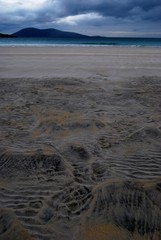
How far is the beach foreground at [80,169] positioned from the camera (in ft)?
7.65

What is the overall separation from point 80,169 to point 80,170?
0.03 metres

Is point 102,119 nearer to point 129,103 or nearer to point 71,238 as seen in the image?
point 129,103

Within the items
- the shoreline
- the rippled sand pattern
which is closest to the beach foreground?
the rippled sand pattern

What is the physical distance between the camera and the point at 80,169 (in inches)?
126

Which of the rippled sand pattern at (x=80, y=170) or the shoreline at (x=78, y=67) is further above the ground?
the shoreline at (x=78, y=67)

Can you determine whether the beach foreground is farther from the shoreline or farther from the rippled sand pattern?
the shoreline

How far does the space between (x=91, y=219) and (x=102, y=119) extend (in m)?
2.82

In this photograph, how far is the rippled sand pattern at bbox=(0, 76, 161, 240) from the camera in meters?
2.33

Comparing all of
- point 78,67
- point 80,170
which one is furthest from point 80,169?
point 78,67

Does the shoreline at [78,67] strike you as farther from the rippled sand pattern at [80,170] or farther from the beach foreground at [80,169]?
the rippled sand pattern at [80,170]

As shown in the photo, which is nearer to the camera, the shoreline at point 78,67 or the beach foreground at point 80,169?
A: the beach foreground at point 80,169

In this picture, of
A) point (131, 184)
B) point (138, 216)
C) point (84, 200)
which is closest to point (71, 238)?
point (84, 200)

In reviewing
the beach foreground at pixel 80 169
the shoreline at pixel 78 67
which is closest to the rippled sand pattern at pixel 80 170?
the beach foreground at pixel 80 169

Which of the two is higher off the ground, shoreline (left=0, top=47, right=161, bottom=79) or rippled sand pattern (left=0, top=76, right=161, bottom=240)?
shoreline (left=0, top=47, right=161, bottom=79)
